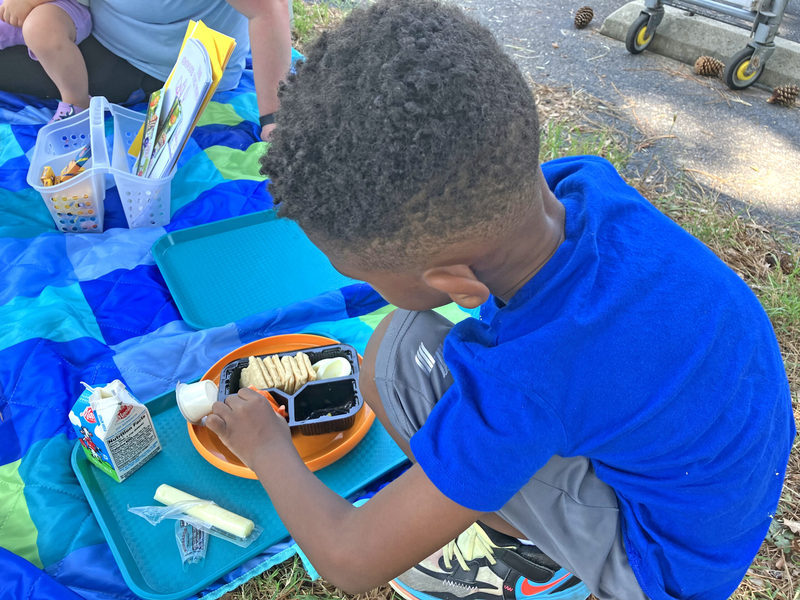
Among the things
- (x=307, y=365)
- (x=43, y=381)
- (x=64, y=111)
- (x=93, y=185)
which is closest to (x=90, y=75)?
(x=64, y=111)

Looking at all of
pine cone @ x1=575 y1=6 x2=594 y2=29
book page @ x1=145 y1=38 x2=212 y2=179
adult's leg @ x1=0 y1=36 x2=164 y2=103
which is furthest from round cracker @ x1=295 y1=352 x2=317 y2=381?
pine cone @ x1=575 y1=6 x2=594 y2=29

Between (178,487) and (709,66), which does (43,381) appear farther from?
(709,66)

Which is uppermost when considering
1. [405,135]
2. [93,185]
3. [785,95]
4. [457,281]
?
[405,135]

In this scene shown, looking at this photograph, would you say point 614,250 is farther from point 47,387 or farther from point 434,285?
point 47,387

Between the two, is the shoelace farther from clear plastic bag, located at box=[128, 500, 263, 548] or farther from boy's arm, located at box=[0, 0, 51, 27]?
boy's arm, located at box=[0, 0, 51, 27]

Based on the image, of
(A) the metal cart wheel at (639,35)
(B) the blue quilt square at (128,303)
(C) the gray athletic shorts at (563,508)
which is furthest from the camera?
(A) the metal cart wheel at (639,35)

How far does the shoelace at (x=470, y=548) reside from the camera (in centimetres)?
111

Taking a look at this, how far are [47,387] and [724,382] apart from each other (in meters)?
1.24

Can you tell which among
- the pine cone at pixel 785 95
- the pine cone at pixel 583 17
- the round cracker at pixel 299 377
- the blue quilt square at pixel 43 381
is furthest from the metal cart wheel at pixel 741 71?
the blue quilt square at pixel 43 381

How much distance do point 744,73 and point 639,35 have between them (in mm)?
487

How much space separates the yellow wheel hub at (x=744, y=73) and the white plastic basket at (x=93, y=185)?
2.32m

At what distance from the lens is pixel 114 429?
1.15 m

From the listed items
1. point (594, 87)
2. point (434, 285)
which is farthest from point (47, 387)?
point (594, 87)

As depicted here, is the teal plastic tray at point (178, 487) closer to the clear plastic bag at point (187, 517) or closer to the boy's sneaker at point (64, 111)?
the clear plastic bag at point (187, 517)
